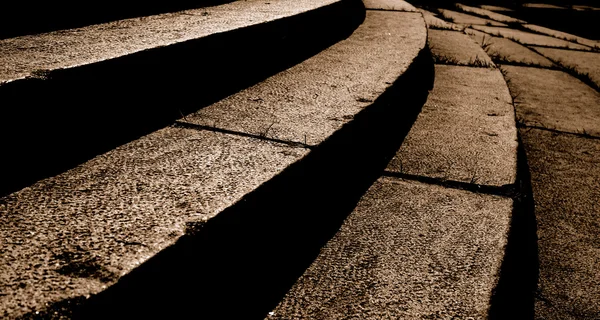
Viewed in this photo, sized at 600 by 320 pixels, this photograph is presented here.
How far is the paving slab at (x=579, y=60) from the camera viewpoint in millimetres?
3002

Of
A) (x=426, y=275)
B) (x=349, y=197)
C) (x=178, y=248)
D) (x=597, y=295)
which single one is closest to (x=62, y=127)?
(x=178, y=248)

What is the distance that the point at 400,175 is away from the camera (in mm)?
1369

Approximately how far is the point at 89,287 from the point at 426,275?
0.63 m

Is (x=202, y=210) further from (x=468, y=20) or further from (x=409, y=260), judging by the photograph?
(x=468, y=20)

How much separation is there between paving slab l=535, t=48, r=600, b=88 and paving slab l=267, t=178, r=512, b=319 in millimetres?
2092

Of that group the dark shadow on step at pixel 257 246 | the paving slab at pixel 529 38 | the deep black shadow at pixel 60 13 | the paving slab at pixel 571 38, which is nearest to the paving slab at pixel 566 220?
the dark shadow on step at pixel 257 246

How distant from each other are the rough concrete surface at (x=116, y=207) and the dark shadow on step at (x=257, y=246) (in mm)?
30

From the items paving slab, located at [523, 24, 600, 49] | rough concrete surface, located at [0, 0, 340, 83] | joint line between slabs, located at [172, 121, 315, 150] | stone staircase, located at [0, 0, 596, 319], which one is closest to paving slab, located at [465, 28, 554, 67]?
paving slab, located at [523, 24, 600, 49]

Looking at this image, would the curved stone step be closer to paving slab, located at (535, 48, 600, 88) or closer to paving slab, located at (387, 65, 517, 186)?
paving slab, located at (387, 65, 517, 186)

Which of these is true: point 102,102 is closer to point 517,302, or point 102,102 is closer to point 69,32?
point 69,32

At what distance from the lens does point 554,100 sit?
7.82 feet

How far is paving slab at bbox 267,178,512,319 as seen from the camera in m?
0.87

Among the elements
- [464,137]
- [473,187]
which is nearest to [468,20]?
[464,137]

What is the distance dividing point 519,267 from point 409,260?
0.35 meters
